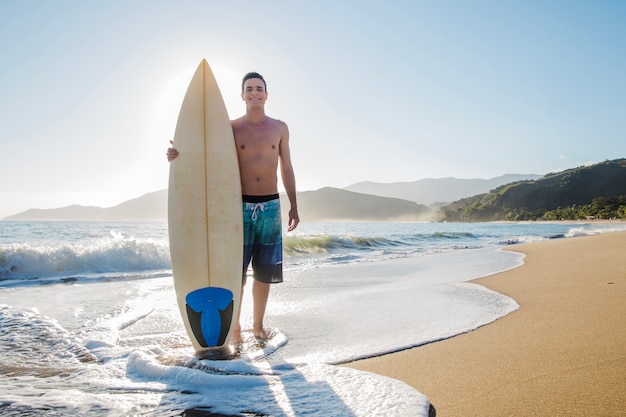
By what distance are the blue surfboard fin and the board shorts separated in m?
0.26

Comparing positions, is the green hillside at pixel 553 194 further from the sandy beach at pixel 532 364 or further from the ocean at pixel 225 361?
the sandy beach at pixel 532 364

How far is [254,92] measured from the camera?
295 cm

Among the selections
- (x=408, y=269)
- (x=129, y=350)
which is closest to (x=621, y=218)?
(x=408, y=269)

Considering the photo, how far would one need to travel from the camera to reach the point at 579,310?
2.93 metres

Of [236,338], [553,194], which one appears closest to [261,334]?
[236,338]

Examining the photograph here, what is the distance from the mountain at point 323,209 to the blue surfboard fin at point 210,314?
229 ft

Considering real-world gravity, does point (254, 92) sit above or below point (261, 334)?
above

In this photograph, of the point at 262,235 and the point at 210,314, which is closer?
the point at 210,314

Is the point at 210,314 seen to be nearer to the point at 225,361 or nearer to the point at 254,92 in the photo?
the point at 225,361

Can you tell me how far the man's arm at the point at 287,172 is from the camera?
121 inches

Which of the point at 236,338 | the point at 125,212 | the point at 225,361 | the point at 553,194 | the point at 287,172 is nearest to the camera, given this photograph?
the point at 225,361

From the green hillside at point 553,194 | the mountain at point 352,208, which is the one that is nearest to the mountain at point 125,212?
the mountain at point 352,208

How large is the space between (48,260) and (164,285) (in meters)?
4.17

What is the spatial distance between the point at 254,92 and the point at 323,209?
7422 cm
